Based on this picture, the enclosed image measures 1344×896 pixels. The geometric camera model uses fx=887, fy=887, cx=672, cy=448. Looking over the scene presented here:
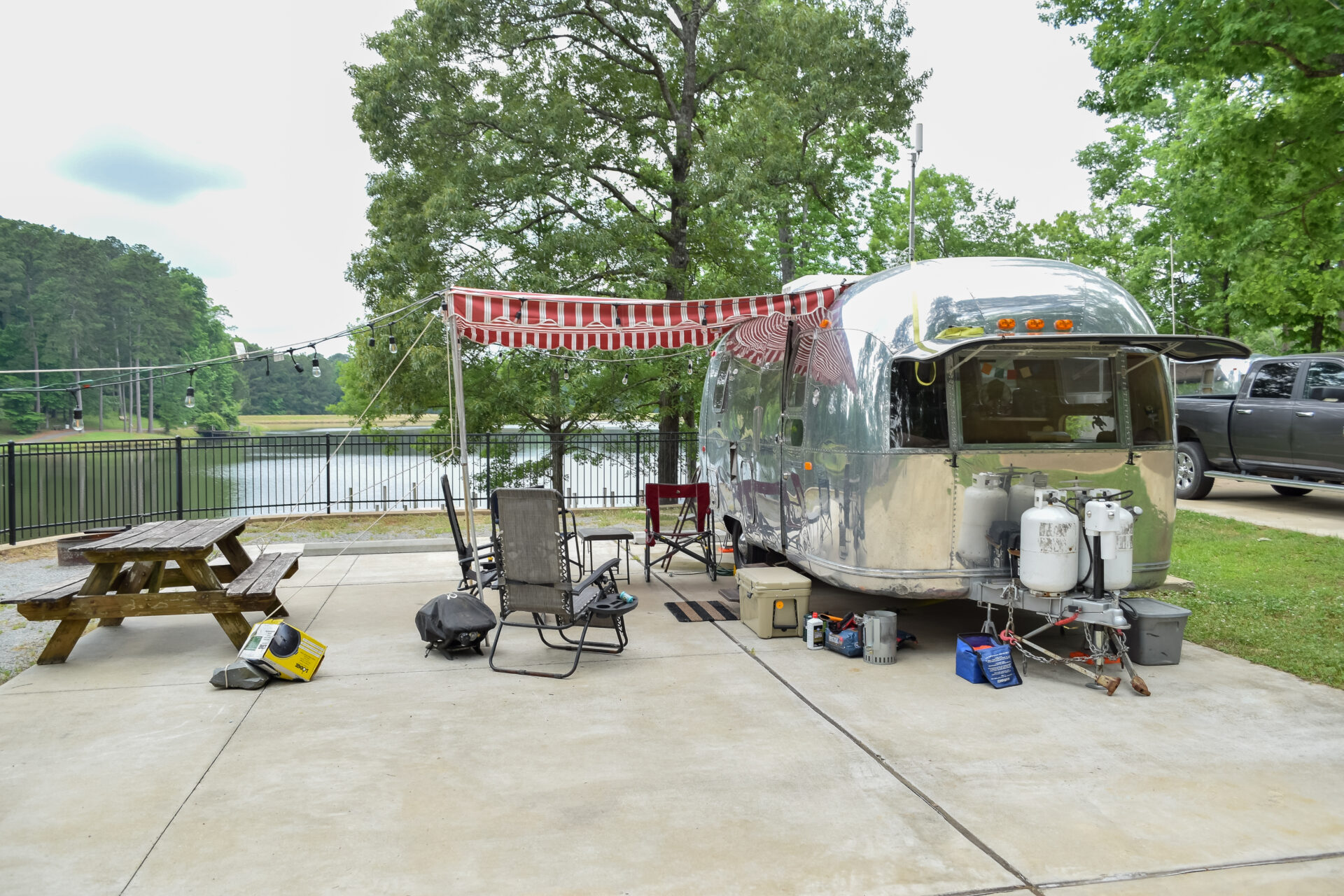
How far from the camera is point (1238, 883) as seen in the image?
3027 millimetres

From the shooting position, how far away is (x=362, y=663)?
590 centimetres

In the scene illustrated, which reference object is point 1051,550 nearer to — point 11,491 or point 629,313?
point 629,313

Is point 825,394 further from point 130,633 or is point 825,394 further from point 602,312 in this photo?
point 130,633

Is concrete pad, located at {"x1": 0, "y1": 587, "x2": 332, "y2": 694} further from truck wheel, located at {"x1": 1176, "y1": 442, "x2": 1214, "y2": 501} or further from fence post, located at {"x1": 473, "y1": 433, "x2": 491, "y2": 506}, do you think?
truck wheel, located at {"x1": 1176, "y1": 442, "x2": 1214, "y2": 501}

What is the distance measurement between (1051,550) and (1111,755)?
52.0 inches

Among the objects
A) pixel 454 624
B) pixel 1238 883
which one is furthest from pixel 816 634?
pixel 1238 883

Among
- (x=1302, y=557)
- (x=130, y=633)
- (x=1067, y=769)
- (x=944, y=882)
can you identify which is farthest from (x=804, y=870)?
(x=1302, y=557)

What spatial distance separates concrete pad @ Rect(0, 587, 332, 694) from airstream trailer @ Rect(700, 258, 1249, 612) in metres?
4.30

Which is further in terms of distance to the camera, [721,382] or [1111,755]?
[721,382]

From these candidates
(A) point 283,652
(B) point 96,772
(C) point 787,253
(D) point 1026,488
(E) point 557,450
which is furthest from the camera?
(C) point 787,253

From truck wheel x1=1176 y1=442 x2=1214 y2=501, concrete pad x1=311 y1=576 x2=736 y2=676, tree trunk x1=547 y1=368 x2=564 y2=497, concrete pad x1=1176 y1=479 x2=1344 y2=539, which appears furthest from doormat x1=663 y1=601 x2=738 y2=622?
truck wheel x1=1176 y1=442 x2=1214 y2=501

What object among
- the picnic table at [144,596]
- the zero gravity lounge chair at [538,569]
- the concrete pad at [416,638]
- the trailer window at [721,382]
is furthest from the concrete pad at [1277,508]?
the picnic table at [144,596]

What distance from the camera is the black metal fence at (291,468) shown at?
41.3 feet

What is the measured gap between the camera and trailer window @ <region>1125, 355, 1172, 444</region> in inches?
231
